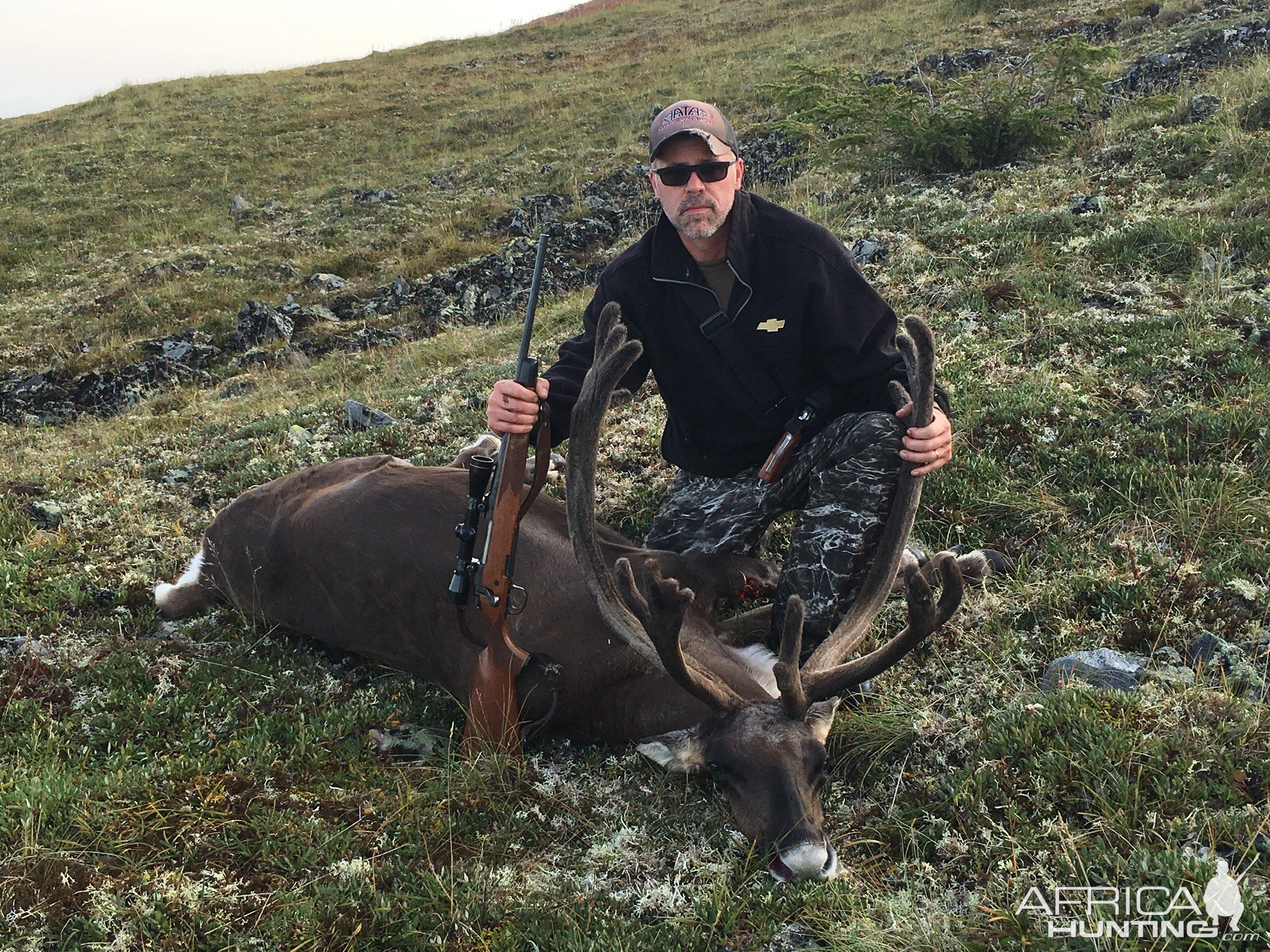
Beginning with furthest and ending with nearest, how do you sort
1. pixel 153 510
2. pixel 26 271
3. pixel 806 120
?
pixel 26 271, pixel 806 120, pixel 153 510

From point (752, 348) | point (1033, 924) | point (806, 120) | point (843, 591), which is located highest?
point (806, 120)

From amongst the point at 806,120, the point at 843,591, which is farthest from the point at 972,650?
the point at 806,120

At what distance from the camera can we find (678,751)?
3.75 m

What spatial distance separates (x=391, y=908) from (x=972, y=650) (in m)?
2.63

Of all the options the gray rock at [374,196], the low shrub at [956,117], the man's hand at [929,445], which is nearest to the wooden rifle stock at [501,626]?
the man's hand at [929,445]

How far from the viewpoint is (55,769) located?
3.88m

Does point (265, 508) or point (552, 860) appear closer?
point (552, 860)

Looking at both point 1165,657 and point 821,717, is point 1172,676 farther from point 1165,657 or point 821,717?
point 821,717

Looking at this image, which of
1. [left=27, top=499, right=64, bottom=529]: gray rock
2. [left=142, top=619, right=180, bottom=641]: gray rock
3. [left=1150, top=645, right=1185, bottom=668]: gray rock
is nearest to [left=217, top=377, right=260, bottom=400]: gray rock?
[left=27, top=499, right=64, bottom=529]: gray rock

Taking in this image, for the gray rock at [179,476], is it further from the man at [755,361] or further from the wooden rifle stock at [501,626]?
the wooden rifle stock at [501,626]

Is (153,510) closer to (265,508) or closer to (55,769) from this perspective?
(265,508)

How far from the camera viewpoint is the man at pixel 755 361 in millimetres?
4168

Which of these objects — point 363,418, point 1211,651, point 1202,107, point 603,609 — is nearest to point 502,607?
point 603,609

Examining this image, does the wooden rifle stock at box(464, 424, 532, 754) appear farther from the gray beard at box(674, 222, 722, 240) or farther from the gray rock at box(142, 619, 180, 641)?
the gray rock at box(142, 619, 180, 641)
